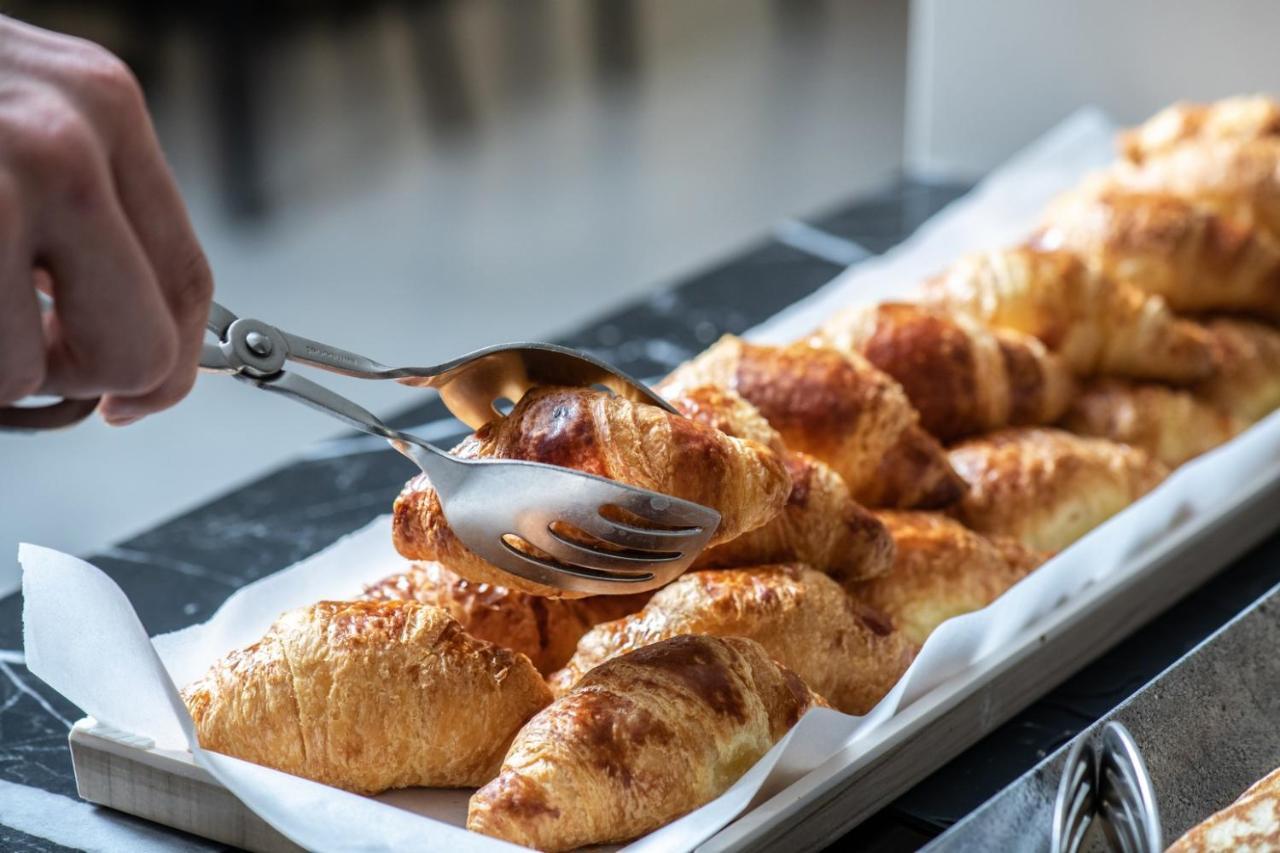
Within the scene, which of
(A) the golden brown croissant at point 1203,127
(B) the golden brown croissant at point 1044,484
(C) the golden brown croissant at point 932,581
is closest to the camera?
(C) the golden brown croissant at point 932,581

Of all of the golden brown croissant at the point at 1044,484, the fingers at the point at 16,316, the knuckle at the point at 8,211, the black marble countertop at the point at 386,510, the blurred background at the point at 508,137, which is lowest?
the blurred background at the point at 508,137

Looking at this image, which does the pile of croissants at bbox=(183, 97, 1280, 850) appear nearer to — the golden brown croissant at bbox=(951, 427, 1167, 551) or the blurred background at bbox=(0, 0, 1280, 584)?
the golden brown croissant at bbox=(951, 427, 1167, 551)

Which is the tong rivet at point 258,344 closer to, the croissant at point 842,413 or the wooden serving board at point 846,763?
the wooden serving board at point 846,763

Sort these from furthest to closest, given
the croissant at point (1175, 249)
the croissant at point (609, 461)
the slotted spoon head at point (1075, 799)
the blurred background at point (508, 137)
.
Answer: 1. the blurred background at point (508, 137)
2. the croissant at point (1175, 249)
3. the croissant at point (609, 461)
4. the slotted spoon head at point (1075, 799)

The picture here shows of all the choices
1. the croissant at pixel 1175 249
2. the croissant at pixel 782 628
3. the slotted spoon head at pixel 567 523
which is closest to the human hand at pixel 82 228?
the slotted spoon head at pixel 567 523

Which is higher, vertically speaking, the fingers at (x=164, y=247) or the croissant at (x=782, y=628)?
the fingers at (x=164, y=247)

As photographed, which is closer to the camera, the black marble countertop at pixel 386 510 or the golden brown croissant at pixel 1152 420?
the black marble countertop at pixel 386 510

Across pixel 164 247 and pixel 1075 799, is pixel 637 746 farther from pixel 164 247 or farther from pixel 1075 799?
pixel 164 247
